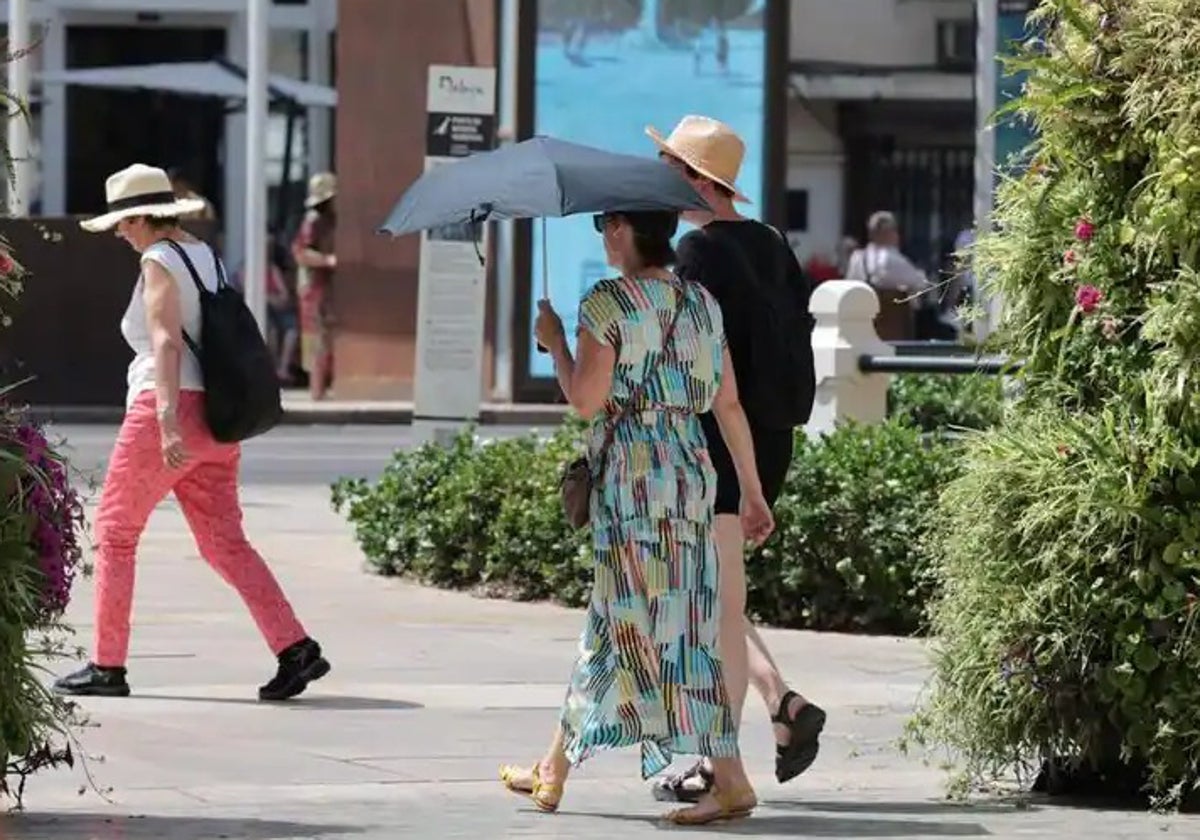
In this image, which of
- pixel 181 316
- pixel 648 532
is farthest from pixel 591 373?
pixel 181 316

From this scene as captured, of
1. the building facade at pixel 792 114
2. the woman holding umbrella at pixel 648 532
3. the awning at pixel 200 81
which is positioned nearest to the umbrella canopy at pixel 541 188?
the woman holding umbrella at pixel 648 532

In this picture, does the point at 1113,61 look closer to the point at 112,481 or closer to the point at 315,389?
the point at 112,481

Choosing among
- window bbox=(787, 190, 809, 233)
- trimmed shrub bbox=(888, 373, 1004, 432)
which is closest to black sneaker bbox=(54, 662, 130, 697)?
trimmed shrub bbox=(888, 373, 1004, 432)

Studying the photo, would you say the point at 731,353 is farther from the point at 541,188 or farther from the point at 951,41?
the point at 951,41

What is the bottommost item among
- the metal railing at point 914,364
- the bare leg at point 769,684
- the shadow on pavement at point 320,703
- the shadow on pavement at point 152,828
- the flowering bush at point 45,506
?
the shadow on pavement at point 320,703

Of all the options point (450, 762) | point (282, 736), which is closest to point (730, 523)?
point (450, 762)

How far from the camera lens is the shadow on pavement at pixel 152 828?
7.64m

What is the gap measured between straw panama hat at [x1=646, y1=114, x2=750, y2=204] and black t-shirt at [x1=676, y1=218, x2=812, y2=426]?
12 centimetres

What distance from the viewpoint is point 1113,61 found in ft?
27.0

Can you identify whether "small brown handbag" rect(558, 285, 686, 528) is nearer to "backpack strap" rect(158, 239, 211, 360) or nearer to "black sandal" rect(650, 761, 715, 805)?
"black sandal" rect(650, 761, 715, 805)

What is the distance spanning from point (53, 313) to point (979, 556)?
17783 millimetres

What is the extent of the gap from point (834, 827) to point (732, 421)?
1.12m

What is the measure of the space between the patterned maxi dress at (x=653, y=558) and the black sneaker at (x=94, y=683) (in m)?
2.61

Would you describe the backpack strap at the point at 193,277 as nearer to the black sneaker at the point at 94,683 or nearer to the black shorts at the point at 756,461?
the black sneaker at the point at 94,683
